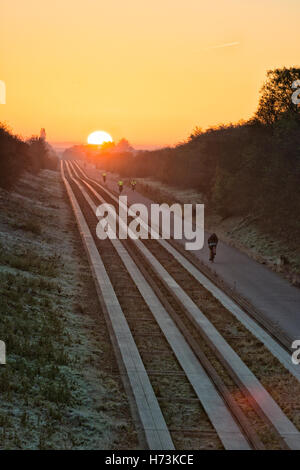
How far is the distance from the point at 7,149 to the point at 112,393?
4221 centimetres

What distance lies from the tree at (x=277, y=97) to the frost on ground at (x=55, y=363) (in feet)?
80.4

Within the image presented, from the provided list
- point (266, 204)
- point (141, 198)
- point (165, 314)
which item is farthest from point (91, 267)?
point (141, 198)

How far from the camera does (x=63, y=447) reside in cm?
1021

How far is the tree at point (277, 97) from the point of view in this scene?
4409 centimetres

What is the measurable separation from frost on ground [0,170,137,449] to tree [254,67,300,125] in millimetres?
24499

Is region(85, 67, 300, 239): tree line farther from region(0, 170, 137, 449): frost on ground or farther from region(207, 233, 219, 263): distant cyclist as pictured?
region(0, 170, 137, 449): frost on ground

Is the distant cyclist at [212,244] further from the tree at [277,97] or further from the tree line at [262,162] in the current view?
the tree at [277,97]

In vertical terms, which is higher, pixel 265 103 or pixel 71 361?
pixel 265 103

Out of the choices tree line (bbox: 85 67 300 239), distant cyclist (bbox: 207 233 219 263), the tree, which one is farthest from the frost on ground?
the tree

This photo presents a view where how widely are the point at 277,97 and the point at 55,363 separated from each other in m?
35.9

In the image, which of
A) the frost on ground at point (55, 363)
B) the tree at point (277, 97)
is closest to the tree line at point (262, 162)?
the tree at point (277, 97)

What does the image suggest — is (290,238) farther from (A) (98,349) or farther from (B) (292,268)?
(A) (98,349)

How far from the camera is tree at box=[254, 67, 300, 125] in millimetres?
44094

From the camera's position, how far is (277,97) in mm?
45062
